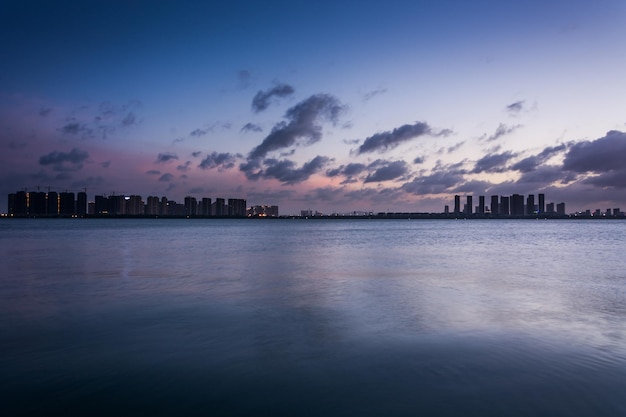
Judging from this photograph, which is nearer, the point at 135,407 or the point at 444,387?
the point at 135,407

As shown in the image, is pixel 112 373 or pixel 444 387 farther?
pixel 112 373

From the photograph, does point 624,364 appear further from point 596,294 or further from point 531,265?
point 531,265

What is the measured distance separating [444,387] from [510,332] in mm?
4007

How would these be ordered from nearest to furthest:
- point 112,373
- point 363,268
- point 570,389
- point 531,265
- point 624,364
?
point 570,389, point 112,373, point 624,364, point 363,268, point 531,265

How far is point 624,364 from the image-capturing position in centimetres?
744

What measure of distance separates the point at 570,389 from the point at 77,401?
718 cm

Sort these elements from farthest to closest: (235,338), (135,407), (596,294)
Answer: (596,294) < (235,338) < (135,407)

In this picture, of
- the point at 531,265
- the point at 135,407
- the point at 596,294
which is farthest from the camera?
the point at 531,265

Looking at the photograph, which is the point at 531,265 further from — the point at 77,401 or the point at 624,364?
the point at 77,401

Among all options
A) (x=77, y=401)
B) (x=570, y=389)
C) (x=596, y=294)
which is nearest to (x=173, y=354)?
(x=77, y=401)

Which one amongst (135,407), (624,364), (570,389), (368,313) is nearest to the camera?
(135,407)


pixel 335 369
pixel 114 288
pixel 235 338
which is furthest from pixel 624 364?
pixel 114 288

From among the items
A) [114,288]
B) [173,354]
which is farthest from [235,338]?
[114,288]

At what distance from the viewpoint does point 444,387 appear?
6.45 m
